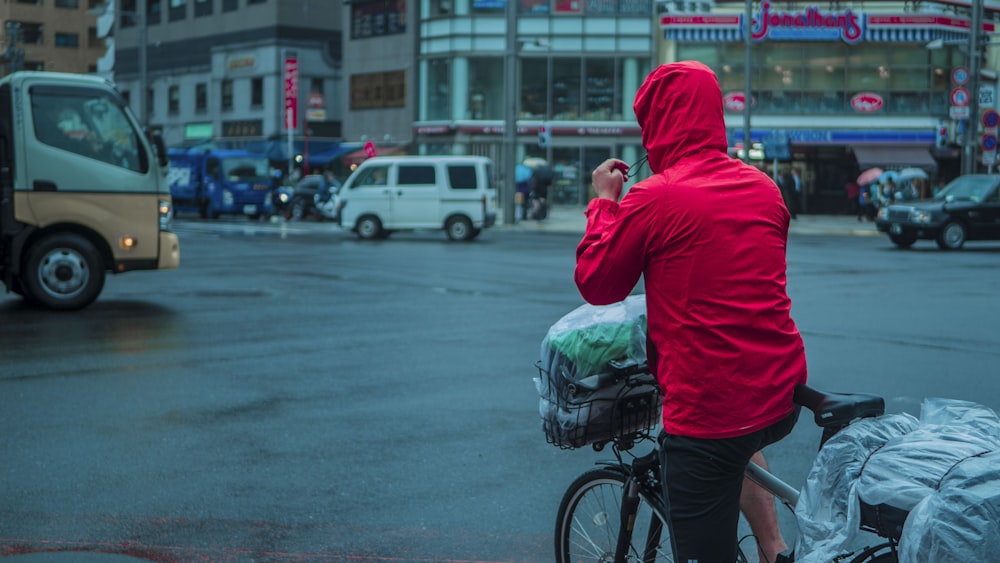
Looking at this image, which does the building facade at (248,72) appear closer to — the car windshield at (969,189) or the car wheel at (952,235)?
the car windshield at (969,189)

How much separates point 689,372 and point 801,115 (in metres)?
47.6

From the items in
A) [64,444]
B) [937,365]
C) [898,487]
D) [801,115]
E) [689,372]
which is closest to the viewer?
[898,487]

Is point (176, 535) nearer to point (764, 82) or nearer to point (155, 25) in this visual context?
point (764, 82)

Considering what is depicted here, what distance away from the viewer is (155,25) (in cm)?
7369

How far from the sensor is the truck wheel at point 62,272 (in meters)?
13.2

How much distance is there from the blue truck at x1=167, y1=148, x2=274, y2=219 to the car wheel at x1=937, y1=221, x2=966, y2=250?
22.0 meters

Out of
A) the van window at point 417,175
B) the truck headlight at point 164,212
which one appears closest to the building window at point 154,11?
the van window at point 417,175

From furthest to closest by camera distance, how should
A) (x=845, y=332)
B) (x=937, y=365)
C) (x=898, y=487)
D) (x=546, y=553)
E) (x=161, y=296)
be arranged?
(x=161, y=296), (x=845, y=332), (x=937, y=365), (x=546, y=553), (x=898, y=487)

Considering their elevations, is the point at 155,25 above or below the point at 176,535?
above

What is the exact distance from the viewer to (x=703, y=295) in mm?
3170

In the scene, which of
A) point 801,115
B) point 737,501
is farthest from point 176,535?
point 801,115

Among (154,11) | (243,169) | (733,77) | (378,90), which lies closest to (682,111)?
(243,169)

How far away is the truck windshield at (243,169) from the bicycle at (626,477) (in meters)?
38.4

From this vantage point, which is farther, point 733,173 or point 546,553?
point 546,553
